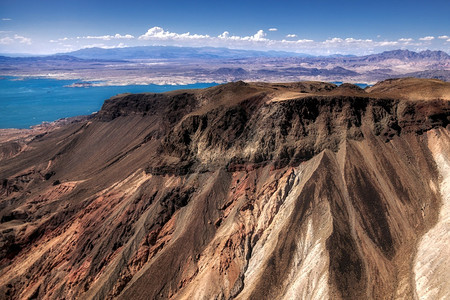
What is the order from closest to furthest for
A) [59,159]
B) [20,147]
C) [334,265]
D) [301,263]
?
[334,265] < [301,263] < [59,159] < [20,147]

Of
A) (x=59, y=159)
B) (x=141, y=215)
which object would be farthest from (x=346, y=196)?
(x=59, y=159)

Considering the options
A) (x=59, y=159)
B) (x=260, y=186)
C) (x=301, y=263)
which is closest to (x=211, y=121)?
(x=260, y=186)

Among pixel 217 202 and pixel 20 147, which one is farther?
pixel 20 147

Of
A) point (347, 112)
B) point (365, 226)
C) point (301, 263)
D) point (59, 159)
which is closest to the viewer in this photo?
point (301, 263)

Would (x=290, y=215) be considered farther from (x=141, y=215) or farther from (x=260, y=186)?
(x=141, y=215)

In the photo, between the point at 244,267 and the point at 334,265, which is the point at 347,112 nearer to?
the point at 334,265

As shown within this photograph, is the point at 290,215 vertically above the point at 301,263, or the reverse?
the point at 290,215

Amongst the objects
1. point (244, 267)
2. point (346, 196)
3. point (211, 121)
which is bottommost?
point (244, 267)
